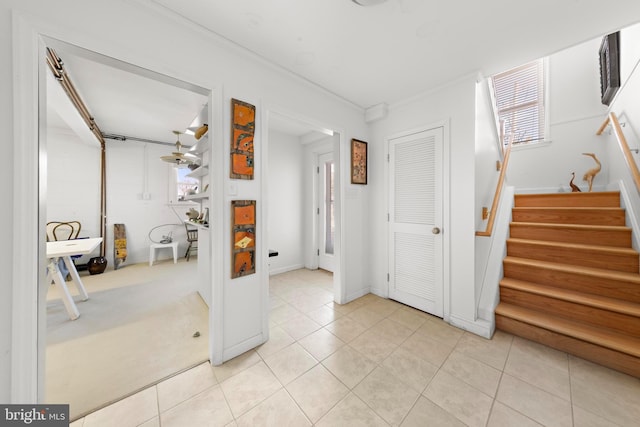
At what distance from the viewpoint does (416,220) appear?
2.55m

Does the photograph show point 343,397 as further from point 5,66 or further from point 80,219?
point 80,219

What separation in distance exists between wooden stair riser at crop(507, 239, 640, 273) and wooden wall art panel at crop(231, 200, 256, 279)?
286 cm

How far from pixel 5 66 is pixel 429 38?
99.8 inches

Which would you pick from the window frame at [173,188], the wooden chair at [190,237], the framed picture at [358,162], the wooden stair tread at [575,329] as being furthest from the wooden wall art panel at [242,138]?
the wooden chair at [190,237]

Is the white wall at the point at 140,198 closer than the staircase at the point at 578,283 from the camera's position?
No

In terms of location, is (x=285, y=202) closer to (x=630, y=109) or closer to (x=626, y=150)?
(x=626, y=150)

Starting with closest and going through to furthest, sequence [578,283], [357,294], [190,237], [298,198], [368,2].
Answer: [368,2]
[578,283]
[357,294]
[298,198]
[190,237]

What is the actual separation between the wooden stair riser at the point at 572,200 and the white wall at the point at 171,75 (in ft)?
9.18

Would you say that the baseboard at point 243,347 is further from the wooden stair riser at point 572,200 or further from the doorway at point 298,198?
the wooden stair riser at point 572,200

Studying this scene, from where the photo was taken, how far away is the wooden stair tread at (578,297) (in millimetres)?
1702

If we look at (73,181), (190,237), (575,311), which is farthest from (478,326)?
(73,181)

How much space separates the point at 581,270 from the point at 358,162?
2.41 metres

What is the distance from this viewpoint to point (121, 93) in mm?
2627

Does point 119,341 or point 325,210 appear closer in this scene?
point 119,341
